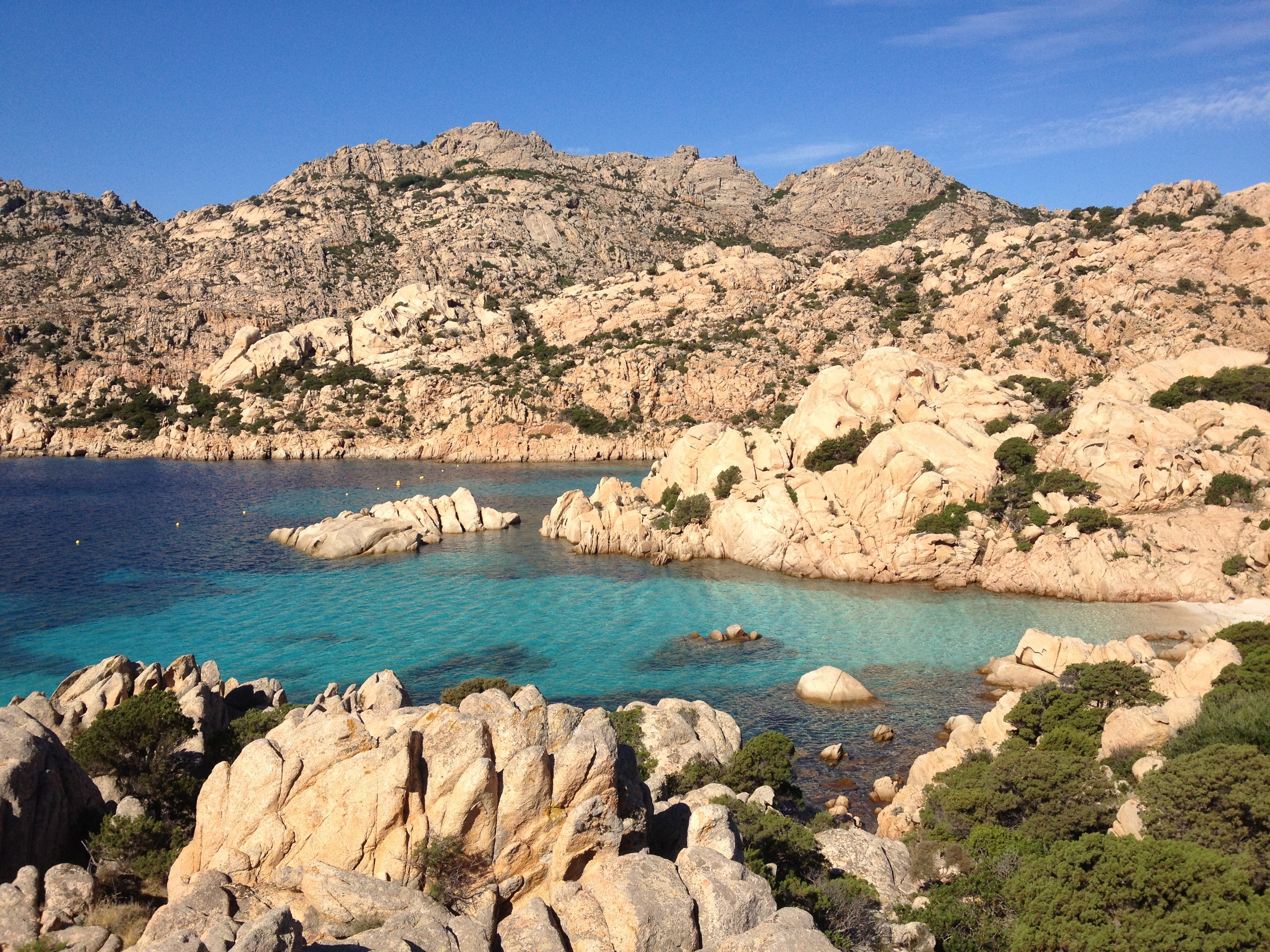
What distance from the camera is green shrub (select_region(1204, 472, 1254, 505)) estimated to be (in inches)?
1553

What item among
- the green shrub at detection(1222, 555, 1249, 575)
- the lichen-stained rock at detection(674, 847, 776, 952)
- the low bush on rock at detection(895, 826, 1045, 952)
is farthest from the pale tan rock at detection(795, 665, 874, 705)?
the green shrub at detection(1222, 555, 1249, 575)

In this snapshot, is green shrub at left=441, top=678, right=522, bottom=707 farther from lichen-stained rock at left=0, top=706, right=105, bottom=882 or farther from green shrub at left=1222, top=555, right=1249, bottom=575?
green shrub at left=1222, top=555, right=1249, bottom=575

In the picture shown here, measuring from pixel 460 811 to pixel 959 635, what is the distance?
94.3 feet

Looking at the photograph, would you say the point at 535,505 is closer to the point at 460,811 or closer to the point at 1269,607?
the point at 1269,607

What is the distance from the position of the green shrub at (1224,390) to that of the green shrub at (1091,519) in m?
11.9

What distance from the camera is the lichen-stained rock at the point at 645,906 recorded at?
8805 mm

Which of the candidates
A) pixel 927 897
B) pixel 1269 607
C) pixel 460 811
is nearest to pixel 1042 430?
pixel 1269 607

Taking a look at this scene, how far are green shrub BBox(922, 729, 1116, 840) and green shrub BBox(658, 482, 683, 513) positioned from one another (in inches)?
1356

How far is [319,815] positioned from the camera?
1076 cm

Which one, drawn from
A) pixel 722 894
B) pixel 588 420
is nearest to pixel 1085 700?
pixel 722 894

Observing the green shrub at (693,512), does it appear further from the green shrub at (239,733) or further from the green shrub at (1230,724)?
the green shrub at (1230,724)

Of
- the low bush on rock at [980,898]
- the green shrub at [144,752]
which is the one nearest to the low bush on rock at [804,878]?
the low bush on rock at [980,898]

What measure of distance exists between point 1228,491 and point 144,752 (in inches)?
1841

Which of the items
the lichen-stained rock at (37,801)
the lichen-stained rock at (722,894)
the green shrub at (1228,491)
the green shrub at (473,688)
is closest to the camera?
the lichen-stained rock at (722,894)
